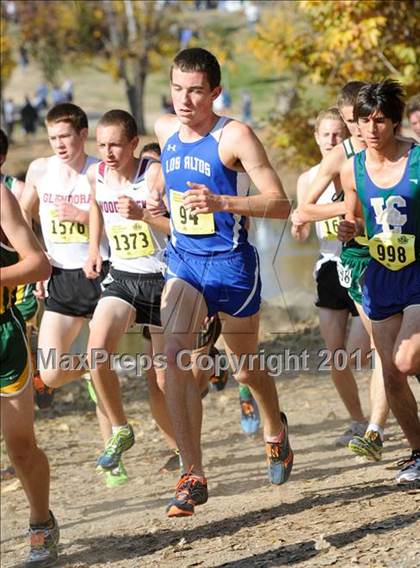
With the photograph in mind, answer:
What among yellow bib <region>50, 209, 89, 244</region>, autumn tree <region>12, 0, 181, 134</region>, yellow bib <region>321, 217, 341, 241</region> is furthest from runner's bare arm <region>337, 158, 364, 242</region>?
autumn tree <region>12, 0, 181, 134</region>

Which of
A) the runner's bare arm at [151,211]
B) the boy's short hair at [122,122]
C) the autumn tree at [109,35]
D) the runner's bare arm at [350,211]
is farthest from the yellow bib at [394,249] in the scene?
the autumn tree at [109,35]

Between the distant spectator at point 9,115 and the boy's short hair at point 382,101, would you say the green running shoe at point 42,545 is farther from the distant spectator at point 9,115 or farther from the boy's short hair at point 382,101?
the distant spectator at point 9,115

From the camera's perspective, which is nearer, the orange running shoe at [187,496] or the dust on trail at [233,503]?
the dust on trail at [233,503]

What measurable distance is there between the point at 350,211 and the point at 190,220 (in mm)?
872

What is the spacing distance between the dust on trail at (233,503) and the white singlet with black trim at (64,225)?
1581 millimetres

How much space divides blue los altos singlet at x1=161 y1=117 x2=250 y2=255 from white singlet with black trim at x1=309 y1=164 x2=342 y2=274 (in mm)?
1639

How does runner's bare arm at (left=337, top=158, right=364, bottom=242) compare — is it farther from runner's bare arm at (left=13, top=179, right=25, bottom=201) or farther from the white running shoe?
runner's bare arm at (left=13, top=179, right=25, bottom=201)

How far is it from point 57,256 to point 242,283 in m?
2.21

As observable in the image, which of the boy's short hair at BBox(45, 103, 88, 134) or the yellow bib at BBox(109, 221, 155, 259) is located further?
the boy's short hair at BBox(45, 103, 88, 134)

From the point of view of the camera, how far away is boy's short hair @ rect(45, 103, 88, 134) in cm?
779

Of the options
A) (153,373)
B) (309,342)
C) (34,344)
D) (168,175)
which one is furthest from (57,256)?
(309,342)

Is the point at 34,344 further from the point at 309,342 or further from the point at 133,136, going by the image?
the point at 133,136

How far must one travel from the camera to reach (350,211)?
630 cm

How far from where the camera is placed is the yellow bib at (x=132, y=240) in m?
7.42
